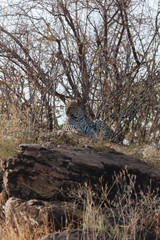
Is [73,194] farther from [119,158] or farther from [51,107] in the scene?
[51,107]

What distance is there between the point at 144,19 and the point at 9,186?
21.0 feet

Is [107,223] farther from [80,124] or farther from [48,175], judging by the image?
[80,124]

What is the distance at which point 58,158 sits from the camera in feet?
20.0

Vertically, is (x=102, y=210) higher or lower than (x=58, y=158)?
lower

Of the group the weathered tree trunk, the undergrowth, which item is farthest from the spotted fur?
the undergrowth

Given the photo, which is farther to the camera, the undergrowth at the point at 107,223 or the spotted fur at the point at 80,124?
the spotted fur at the point at 80,124

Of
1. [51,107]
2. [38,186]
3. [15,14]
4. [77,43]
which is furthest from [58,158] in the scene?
[15,14]

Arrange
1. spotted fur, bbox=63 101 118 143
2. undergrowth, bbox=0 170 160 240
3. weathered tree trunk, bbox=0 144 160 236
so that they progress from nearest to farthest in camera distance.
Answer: undergrowth, bbox=0 170 160 240
weathered tree trunk, bbox=0 144 160 236
spotted fur, bbox=63 101 118 143

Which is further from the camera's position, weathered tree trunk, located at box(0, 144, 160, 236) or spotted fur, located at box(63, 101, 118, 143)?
spotted fur, located at box(63, 101, 118, 143)

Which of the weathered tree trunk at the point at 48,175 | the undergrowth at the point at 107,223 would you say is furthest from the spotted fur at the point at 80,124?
the undergrowth at the point at 107,223

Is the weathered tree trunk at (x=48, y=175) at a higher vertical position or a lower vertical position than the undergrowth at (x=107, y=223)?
higher

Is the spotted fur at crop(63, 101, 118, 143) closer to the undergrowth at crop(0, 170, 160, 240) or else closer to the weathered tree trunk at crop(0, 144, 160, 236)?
the weathered tree trunk at crop(0, 144, 160, 236)

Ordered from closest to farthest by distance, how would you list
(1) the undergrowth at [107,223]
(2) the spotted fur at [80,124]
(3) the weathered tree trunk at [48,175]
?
(1) the undergrowth at [107,223] < (3) the weathered tree trunk at [48,175] < (2) the spotted fur at [80,124]

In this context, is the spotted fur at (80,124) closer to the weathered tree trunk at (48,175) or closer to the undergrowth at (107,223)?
the weathered tree trunk at (48,175)
